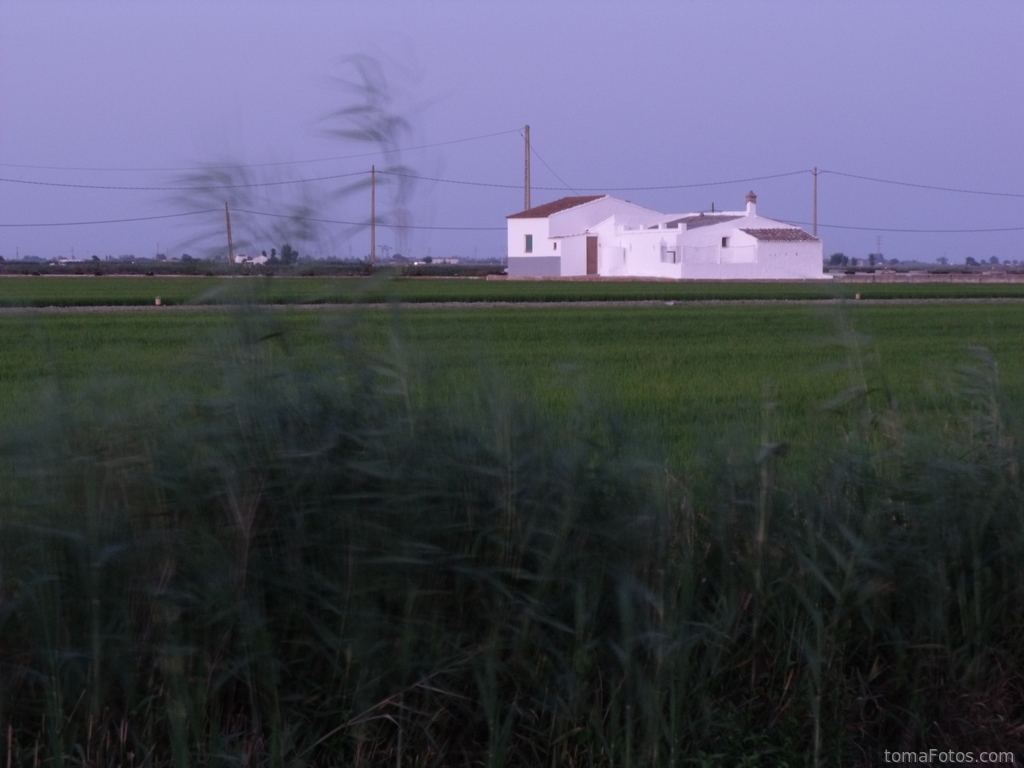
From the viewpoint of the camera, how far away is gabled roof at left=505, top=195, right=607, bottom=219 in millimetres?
66062

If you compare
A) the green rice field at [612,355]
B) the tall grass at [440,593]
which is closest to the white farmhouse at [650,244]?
the green rice field at [612,355]

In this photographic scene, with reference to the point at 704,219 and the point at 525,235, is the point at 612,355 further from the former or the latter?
the point at 525,235

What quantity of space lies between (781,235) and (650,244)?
685 centimetres

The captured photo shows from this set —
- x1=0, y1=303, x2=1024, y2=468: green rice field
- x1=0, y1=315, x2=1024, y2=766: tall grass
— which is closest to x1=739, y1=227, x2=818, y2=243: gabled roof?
x1=0, y1=303, x2=1024, y2=468: green rice field

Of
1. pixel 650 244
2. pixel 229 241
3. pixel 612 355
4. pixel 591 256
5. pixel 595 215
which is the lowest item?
pixel 612 355

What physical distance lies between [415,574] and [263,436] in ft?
2.38

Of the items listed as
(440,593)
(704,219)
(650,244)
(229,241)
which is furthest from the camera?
(704,219)

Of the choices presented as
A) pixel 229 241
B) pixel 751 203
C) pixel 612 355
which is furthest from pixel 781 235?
pixel 229 241

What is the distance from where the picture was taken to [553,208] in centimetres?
6769

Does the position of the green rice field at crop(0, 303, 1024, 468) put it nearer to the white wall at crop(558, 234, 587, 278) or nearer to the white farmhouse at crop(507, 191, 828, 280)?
the white farmhouse at crop(507, 191, 828, 280)

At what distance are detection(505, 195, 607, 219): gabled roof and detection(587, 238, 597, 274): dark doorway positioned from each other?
158 inches

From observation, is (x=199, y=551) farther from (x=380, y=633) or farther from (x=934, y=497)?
(x=934, y=497)

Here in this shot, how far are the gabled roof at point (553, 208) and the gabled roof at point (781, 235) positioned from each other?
1435 cm

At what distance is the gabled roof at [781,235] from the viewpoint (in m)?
54.1
